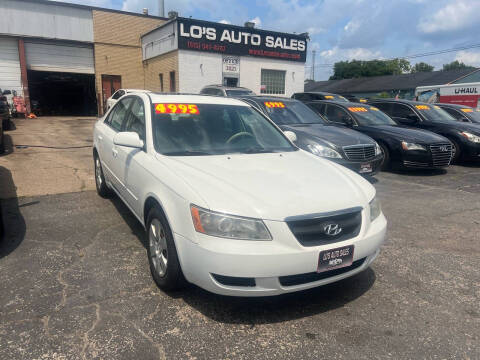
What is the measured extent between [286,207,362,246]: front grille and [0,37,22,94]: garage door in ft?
72.6

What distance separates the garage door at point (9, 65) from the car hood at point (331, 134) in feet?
61.6

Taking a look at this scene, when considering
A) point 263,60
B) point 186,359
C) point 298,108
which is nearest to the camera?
point 186,359

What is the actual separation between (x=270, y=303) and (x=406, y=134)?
261 inches

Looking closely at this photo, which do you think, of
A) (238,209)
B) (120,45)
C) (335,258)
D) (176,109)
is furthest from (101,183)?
(120,45)

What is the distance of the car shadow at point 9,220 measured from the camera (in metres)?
3.85

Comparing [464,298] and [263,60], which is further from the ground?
[263,60]

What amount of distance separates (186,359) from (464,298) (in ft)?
7.78

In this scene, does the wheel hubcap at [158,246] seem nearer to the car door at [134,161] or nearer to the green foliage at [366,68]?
the car door at [134,161]

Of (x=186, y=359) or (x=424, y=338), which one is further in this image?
(x=424, y=338)

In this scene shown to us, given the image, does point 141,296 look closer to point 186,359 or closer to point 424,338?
point 186,359

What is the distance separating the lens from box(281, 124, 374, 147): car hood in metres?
6.52

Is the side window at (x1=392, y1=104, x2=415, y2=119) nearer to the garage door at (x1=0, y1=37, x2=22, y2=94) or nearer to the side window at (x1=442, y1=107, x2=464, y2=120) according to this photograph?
the side window at (x1=442, y1=107, x2=464, y2=120)

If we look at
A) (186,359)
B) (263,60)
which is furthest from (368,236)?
(263,60)

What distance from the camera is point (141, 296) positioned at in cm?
293
